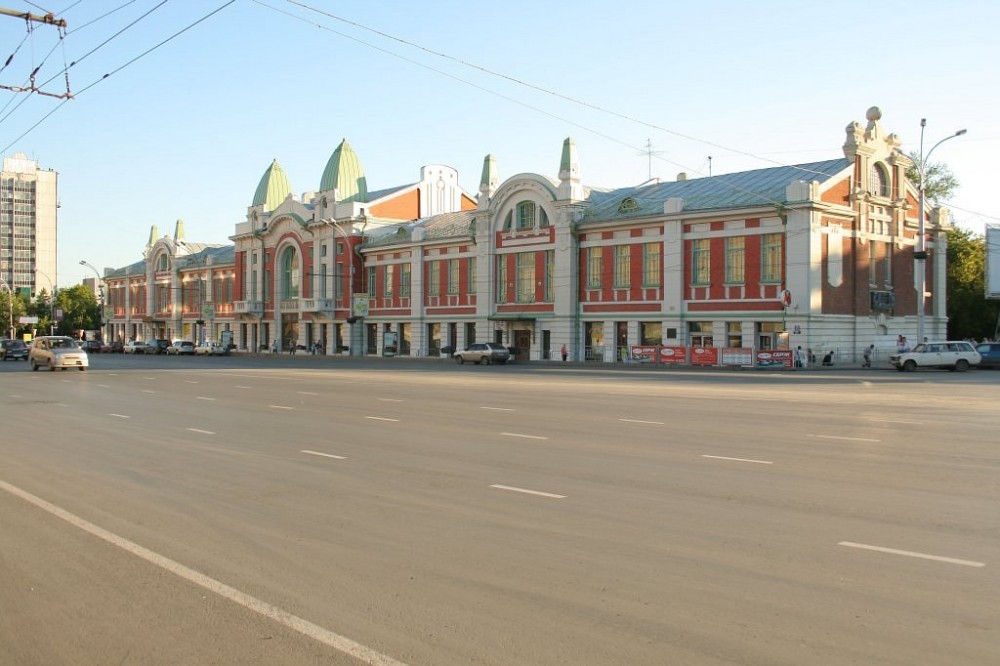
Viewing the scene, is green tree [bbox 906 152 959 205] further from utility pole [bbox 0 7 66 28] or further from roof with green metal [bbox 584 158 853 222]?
utility pole [bbox 0 7 66 28]

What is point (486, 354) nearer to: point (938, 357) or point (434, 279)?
point (434, 279)

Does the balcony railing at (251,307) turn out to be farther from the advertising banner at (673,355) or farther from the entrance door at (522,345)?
the advertising banner at (673,355)

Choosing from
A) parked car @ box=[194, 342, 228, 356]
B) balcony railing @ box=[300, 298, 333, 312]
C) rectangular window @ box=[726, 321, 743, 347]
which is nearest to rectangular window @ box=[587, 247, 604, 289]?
rectangular window @ box=[726, 321, 743, 347]

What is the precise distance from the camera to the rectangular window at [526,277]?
2329 inches

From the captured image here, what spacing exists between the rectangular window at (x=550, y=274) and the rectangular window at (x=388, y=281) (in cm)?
1731

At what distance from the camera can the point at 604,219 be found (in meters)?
54.5

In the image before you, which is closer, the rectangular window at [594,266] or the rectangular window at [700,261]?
the rectangular window at [700,261]

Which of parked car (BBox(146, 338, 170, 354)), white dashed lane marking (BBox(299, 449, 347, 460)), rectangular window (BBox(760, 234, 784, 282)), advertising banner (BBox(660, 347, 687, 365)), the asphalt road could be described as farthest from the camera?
→ parked car (BBox(146, 338, 170, 354))

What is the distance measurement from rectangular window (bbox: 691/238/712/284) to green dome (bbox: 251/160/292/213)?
4794cm

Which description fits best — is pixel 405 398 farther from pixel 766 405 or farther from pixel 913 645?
pixel 913 645

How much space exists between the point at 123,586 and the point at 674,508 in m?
5.24

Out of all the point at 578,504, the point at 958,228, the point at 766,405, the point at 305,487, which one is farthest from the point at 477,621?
the point at 958,228

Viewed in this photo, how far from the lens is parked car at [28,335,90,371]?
4141 cm

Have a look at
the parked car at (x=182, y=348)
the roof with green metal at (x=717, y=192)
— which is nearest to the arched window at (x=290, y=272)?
the parked car at (x=182, y=348)
